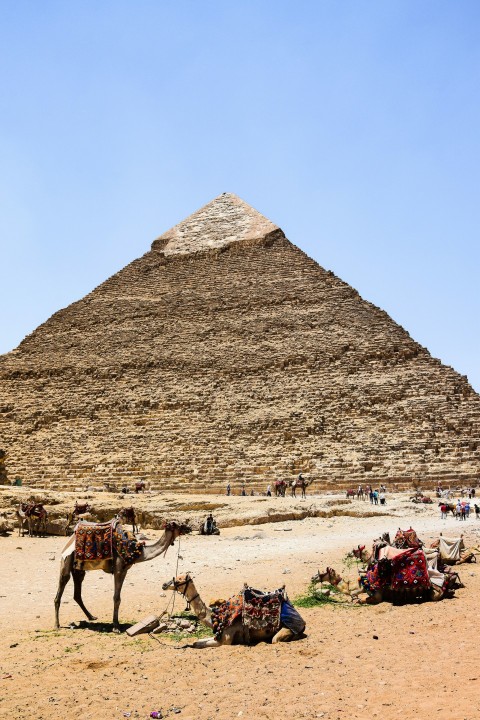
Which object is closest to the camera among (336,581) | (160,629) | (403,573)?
(160,629)

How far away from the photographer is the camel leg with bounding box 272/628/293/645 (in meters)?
4.95

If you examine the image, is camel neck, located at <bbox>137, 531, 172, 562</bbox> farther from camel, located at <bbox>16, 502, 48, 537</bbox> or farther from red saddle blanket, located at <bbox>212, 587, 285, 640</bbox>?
camel, located at <bbox>16, 502, 48, 537</bbox>

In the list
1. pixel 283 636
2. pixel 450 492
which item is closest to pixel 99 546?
pixel 283 636

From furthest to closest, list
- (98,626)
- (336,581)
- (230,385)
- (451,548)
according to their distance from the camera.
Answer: (230,385), (451,548), (336,581), (98,626)

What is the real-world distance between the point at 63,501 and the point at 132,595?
270 inches

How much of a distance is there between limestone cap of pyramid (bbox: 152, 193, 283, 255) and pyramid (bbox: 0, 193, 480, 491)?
208 mm

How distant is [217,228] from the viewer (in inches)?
1908

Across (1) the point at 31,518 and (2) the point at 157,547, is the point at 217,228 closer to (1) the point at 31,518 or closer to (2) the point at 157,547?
(1) the point at 31,518

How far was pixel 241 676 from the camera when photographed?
429 centimetres

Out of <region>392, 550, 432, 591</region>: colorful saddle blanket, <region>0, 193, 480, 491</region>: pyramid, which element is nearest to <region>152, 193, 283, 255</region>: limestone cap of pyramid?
<region>0, 193, 480, 491</region>: pyramid

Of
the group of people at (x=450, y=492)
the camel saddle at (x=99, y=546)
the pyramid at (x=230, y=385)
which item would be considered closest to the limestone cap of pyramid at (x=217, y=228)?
the pyramid at (x=230, y=385)

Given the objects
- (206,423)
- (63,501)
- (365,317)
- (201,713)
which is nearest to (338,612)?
(201,713)

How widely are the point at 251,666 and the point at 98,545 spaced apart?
5.75ft

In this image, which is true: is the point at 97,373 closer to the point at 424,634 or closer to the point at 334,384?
the point at 334,384
